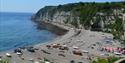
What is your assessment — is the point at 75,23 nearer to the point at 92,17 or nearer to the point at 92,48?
the point at 92,17

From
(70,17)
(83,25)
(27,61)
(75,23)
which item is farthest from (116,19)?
(27,61)

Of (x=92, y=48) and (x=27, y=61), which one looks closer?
(x=27, y=61)

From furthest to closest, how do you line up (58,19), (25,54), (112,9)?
1. (58,19)
2. (112,9)
3. (25,54)

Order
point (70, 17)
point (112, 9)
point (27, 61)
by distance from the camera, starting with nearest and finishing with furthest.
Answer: point (27, 61) → point (112, 9) → point (70, 17)

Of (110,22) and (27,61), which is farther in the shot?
→ (110,22)

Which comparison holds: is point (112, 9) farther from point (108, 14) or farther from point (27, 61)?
point (27, 61)

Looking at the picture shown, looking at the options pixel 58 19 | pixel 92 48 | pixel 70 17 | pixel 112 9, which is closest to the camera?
pixel 92 48

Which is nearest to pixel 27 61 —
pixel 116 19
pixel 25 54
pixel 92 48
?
pixel 25 54

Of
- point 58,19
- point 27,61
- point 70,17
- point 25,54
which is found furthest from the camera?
point 58,19
